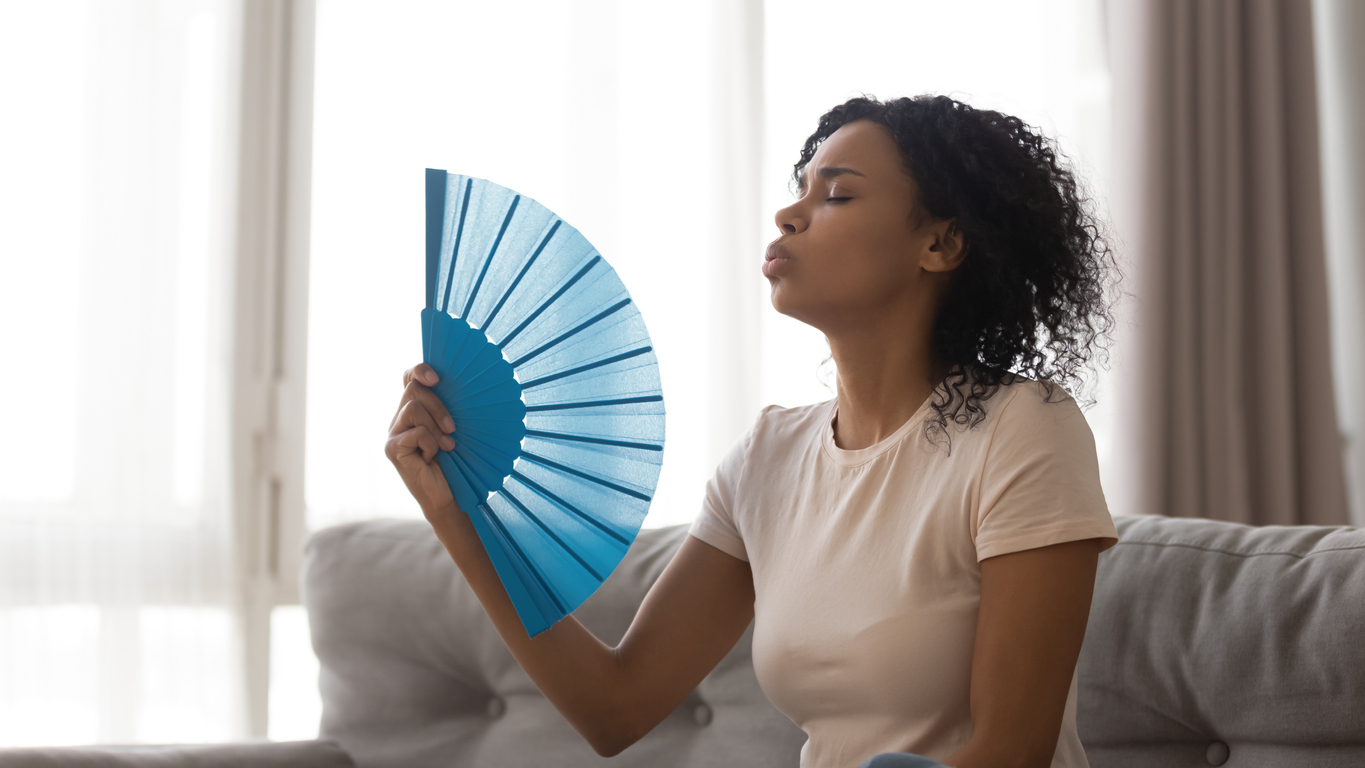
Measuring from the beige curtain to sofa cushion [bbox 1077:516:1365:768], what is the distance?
1.25 meters

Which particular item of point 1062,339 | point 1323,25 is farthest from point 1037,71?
point 1062,339

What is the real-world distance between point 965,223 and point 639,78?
1.55m

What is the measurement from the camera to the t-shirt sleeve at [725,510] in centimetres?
130

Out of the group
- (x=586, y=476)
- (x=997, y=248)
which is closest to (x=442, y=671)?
(x=586, y=476)

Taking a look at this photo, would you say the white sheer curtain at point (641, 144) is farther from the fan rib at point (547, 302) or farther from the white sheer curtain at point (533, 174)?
the fan rib at point (547, 302)

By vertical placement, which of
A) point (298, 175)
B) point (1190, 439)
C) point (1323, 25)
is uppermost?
point (1323, 25)

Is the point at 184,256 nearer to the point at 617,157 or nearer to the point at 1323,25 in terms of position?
the point at 617,157

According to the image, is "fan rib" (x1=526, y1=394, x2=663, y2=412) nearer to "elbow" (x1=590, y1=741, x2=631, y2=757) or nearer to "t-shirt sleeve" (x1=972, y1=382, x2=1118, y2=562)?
"t-shirt sleeve" (x1=972, y1=382, x2=1118, y2=562)

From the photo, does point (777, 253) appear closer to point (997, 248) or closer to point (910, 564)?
point (997, 248)

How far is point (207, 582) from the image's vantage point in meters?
2.19

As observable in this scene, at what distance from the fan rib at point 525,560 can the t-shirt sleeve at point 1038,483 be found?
0.43 metres

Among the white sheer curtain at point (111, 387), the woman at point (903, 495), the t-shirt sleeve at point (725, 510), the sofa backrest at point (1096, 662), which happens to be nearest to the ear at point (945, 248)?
the woman at point (903, 495)

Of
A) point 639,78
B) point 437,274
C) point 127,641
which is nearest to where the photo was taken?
point 437,274

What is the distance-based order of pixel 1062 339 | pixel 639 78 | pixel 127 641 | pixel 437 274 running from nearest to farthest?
pixel 437 274 < pixel 1062 339 < pixel 127 641 < pixel 639 78
